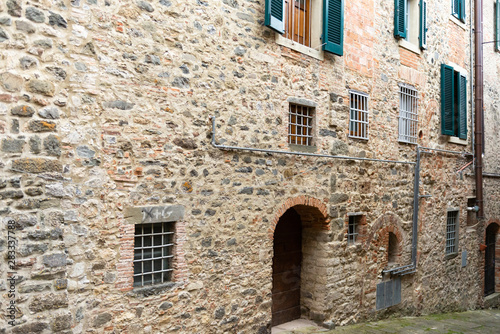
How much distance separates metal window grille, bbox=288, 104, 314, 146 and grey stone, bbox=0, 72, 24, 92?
12.5 ft

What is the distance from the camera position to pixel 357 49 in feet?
25.7

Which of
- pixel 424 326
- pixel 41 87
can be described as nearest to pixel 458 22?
pixel 424 326

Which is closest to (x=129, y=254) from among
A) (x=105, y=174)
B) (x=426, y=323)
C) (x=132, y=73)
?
(x=105, y=174)

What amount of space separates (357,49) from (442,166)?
412 cm

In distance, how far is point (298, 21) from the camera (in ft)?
23.1

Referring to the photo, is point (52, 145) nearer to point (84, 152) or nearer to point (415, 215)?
point (84, 152)

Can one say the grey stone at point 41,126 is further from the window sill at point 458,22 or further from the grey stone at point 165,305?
the window sill at point 458,22

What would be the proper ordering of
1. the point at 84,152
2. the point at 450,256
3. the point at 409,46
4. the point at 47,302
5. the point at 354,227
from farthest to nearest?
1. the point at 450,256
2. the point at 409,46
3. the point at 354,227
4. the point at 84,152
5. the point at 47,302

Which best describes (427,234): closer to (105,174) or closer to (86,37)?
(105,174)

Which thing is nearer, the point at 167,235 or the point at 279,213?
the point at 167,235

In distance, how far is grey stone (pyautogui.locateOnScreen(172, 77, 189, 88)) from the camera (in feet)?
17.6

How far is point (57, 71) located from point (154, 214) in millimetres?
1883

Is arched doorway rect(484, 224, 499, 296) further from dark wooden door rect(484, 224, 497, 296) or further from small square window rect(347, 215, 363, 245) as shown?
small square window rect(347, 215, 363, 245)

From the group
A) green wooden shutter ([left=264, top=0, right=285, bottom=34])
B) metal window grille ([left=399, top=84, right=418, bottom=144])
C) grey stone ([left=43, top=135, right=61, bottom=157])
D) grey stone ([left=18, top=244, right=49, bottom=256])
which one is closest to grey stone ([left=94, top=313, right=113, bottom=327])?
grey stone ([left=18, top=244, right=49, bottom=256])
